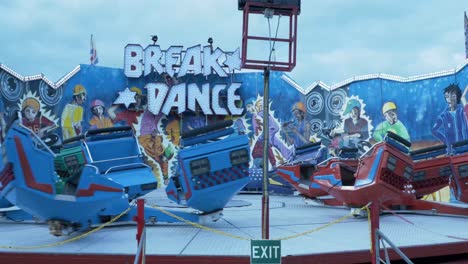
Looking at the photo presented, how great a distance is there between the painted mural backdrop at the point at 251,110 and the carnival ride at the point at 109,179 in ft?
27.2

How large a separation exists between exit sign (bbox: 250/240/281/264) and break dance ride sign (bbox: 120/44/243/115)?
13271mm

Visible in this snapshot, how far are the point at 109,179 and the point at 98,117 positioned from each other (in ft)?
38.0

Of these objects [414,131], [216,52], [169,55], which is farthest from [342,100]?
[169,55]

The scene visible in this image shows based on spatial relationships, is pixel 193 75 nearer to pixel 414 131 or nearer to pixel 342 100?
pixel 342 100

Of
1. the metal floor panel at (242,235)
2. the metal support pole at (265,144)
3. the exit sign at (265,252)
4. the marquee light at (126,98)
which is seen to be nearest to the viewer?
the exit sign at (265,252)

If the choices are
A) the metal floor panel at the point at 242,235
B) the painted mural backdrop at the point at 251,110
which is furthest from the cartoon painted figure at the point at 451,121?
the metal floor panel at the point at 242,235

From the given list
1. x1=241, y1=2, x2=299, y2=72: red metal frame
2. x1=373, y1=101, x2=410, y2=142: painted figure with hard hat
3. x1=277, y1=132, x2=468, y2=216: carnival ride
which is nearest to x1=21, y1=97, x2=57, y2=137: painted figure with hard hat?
x1=277, y1=132, x2=468, y2=216: carnival ride

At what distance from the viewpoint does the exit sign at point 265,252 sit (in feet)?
11.0

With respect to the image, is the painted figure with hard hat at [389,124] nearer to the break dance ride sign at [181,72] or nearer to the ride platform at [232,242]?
the break dance ride sign at [181,72]

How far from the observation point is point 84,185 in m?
4.96

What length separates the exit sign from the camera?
3.37 meters

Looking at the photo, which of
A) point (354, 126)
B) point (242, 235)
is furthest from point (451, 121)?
point (242, 235)

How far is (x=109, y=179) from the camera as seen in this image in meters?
5.02

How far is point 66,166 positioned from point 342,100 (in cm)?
1019
